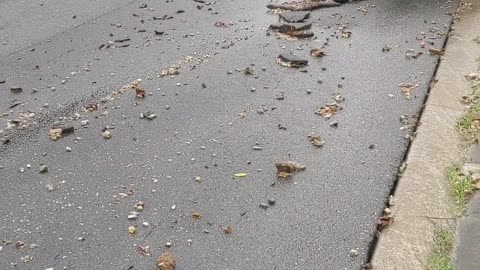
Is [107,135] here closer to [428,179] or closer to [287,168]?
[287,168]

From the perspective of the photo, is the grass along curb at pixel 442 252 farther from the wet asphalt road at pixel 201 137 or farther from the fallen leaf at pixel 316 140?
the fallen leaf at pixel 316 140

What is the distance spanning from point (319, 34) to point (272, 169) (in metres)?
2.57

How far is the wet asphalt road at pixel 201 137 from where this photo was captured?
9.74 feet

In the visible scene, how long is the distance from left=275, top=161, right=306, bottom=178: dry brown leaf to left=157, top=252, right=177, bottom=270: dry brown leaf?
1.01 metres

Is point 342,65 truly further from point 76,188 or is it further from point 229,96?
point 76,188

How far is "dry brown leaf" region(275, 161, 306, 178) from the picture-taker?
353 centimetres

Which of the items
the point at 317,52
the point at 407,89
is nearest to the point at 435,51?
the point at 407,89

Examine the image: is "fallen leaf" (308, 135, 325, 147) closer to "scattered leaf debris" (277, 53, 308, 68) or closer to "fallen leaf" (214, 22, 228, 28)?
"scattered leaf debris" (277, 53, 308, 68)

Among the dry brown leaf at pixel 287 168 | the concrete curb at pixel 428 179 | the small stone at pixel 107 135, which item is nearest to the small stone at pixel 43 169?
the small stone at pixel 107 135

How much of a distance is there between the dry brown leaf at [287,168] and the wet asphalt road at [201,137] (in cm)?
5

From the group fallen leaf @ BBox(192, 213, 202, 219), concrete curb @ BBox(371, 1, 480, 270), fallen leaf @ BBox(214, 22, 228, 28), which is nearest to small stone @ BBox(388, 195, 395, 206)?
concrete curb @ BBox(371, 1, 480, 270)

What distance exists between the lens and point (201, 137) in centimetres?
393

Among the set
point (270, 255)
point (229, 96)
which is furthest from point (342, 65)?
point (270, 255)

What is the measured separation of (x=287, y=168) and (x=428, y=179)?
927mm
